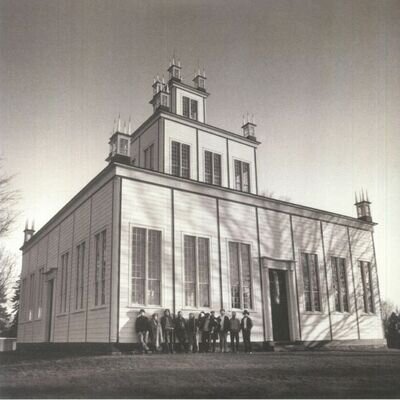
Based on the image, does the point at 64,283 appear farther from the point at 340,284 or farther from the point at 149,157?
the point at 340,284

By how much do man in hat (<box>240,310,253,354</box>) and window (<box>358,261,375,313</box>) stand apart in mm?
10783

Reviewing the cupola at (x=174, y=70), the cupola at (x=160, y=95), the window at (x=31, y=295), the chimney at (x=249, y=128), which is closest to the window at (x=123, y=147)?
the cupola at (x=160, y=95)

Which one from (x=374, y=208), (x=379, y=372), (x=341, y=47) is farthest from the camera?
(x=374, y=208)

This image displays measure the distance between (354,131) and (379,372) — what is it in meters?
9.58

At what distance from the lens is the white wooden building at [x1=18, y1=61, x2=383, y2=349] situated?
1788 cm

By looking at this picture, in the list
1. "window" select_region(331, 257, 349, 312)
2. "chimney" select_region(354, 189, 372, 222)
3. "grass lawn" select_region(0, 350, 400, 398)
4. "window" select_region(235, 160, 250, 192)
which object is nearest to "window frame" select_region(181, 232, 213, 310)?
"grass lawn" select_region(0, 350, 400, 398)

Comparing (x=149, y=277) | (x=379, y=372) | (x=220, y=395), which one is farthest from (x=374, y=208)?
(x=220, y=395)

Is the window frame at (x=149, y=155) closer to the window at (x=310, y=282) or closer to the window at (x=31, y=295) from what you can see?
the window at (x=310, y=282)

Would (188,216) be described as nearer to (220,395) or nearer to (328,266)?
(328,266)

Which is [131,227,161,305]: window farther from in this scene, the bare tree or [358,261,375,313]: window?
[358,261,375,313]: window

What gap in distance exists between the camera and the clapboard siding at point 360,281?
25.8m

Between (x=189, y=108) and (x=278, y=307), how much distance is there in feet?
39.2

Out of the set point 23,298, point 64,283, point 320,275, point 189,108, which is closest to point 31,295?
point 23,298

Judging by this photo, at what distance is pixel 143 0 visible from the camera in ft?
43.5
